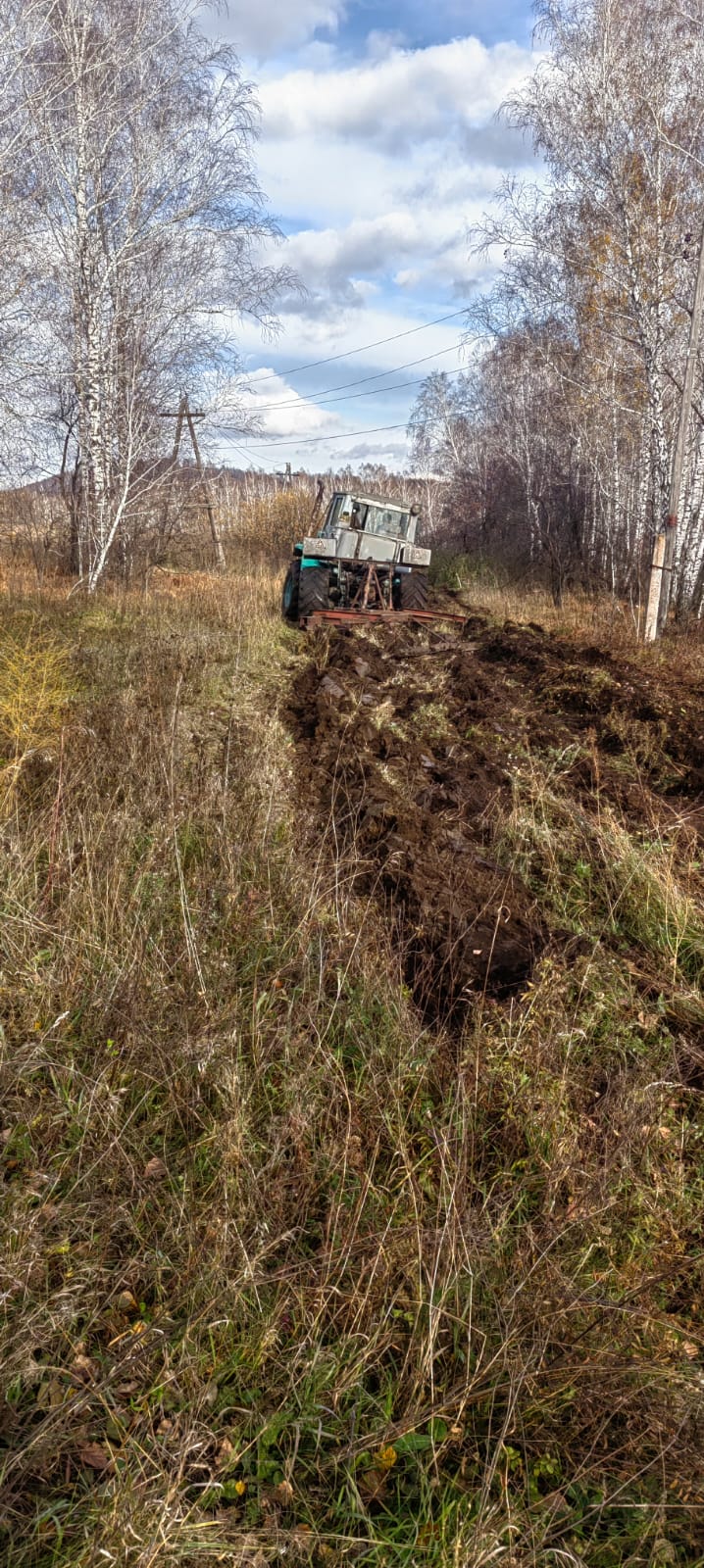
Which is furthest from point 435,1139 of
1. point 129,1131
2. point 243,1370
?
point 129,1131

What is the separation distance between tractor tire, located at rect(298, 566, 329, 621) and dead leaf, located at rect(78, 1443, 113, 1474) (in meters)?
9.39

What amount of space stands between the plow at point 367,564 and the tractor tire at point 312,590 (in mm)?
44

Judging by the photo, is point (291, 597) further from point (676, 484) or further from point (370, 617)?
point (676, 484)

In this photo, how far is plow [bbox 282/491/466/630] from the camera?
10.6m

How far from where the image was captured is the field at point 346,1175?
1.42m

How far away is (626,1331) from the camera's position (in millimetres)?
1686

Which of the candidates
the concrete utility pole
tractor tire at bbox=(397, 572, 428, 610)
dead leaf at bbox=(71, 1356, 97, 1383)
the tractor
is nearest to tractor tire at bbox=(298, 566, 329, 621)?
the tractor

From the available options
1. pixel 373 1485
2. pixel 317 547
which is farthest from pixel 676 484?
pixel 373 1485

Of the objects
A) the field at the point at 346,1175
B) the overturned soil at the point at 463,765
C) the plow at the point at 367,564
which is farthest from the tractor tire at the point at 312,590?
the field at the point at 346,1175

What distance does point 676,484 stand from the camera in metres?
9.77

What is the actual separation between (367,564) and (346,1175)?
10.1 metres

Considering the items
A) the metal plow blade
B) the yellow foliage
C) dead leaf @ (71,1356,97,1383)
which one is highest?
the metal plow blade

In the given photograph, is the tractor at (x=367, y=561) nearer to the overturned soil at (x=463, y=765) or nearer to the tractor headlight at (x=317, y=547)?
the tractor headlight at (x=317, y=547)

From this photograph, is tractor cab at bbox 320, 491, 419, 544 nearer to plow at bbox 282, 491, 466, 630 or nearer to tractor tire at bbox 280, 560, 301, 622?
plow at bbox 282, 491, 466, 630
